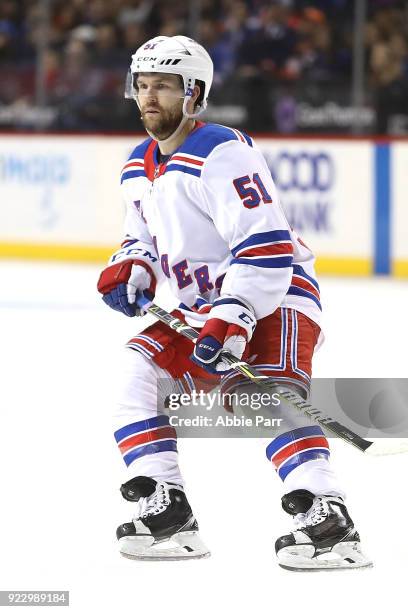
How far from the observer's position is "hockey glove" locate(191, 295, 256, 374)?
2.50 m

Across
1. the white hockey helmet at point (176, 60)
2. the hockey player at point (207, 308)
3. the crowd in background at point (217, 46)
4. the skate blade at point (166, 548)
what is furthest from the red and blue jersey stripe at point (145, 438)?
the crowd in background at point (217, 46)

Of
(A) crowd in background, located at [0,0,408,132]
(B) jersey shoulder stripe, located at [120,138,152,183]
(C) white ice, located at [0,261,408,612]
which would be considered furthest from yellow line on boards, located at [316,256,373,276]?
(B) jersey shoulder stripe, located at [120,138,152,183]

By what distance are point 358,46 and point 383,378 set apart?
4.22 m

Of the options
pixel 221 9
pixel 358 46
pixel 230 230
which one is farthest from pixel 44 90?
pixel 230 230

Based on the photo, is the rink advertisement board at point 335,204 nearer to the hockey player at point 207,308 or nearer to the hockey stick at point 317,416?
the hockey player at point 207,308

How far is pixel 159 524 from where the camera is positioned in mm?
2643

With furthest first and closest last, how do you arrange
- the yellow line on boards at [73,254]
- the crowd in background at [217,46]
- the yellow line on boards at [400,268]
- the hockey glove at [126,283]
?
the crowd in background at [217,46] → the yellow line on boards at [73,254] → the yellow line on boards at [400,268] → the hockey glove at [126,283]

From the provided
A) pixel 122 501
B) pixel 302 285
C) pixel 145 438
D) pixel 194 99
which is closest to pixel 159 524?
pixel 145 438

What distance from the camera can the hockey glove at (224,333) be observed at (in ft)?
8.19

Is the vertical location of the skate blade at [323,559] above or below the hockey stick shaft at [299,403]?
below

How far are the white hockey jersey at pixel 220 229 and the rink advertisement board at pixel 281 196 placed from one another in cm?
442

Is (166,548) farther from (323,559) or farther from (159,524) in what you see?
(323,559)

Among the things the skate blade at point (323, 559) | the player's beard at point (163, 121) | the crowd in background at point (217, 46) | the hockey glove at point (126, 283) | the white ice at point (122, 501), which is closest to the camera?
the white ice at point (122, 501)

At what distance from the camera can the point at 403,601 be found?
2277 mm
